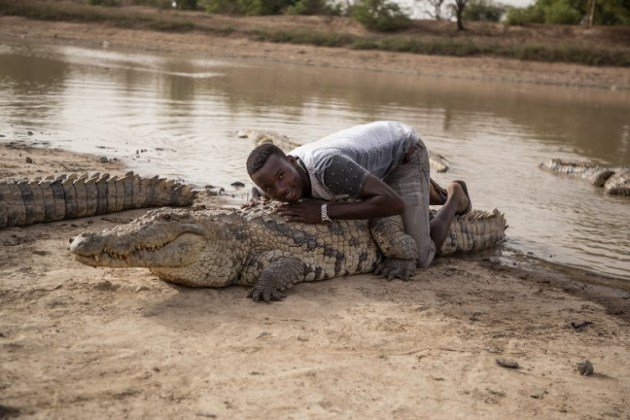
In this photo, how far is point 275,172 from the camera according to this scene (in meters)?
3.80

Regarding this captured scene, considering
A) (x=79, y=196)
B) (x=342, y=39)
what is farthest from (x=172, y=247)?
(x=342, y=39)

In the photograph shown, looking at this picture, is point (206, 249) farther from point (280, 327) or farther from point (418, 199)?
point (418, 199)

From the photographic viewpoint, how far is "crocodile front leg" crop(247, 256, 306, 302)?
146 inches

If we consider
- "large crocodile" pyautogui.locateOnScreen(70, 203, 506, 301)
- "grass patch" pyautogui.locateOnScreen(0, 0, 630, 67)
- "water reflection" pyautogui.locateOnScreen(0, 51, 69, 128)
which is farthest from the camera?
"grass patch" pyautogui.locateOnScreen(0, 0, 630, 67)

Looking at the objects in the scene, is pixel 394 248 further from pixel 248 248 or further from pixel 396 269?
pixel 248 248

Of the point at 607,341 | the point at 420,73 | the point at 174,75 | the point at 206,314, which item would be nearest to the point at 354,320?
the point at 206,314

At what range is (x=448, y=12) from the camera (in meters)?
40.7

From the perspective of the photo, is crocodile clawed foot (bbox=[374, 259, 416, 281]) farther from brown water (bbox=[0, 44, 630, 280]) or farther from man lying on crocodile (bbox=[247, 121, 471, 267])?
brown water (bbox=[0, 44, 630, 280])

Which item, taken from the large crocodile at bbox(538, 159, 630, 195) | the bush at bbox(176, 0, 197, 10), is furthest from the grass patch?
the large crocodile at bbox(538, 159, 630, 195)

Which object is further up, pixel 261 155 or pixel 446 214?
pixel 261 155

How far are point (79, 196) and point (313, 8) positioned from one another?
38.2 metres

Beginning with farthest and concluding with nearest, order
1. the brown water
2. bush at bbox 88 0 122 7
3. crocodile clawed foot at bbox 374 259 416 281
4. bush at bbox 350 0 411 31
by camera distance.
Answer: bush at bbox 88 0 122 7 < bush at bbox 350 0 411 31 < the brown water < crocodile clawed foot at bbox 374 259 416 281

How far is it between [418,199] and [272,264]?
3.84ft

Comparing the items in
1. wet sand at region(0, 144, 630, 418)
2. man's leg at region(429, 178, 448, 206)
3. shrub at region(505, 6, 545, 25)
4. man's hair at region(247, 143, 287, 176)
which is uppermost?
shrub at region(505, 6, 545, 25)
